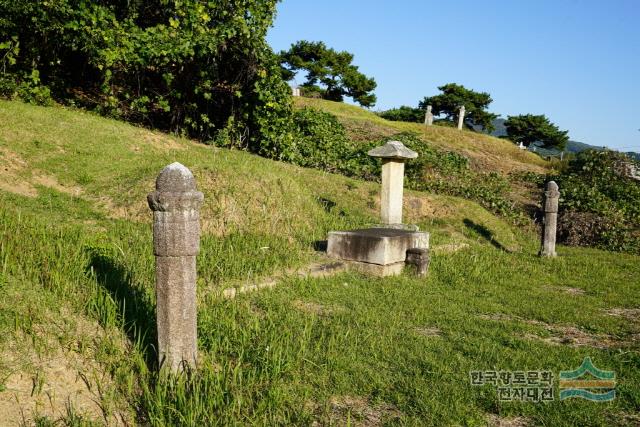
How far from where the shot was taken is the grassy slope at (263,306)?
367 centimetres

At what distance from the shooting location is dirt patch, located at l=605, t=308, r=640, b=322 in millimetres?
6400

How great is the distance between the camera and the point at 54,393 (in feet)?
11.6

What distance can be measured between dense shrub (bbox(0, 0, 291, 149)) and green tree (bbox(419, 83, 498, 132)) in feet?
113

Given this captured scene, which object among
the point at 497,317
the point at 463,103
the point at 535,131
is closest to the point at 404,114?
the point at 463,103

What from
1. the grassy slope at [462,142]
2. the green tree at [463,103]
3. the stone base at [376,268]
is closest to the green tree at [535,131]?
the green tree at [463,103]

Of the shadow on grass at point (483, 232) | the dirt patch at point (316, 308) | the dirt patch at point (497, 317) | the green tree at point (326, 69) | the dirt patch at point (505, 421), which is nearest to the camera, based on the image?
the dirt patch at point (505, 421)

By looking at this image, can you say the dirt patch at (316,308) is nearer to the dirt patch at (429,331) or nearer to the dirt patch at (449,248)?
the dirt patch at (429,331)


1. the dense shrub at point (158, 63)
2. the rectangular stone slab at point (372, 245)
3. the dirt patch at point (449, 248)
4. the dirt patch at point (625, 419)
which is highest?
the dense shrub at point (158, 63)

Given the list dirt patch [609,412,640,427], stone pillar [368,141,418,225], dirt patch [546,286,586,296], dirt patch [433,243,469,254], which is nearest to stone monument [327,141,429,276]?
stone pillar [368,141,418,225]

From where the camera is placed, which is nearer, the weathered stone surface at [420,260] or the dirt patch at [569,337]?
the dirt patch at [569,337]

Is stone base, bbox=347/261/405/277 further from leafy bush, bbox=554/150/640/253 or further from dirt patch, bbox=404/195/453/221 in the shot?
leafy bush, bbox=554/150/640/253

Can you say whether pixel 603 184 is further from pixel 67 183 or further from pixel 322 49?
pixel 322 49

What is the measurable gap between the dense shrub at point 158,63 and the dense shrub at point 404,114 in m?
30.6

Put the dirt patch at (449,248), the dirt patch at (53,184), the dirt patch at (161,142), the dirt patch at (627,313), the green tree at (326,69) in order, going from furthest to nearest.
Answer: the green tree at (326,69) → the dirt patch at (161,142) → the dirt patch at (449,248) → the dirt patch at (53,184) → the dirt patch at (627,313)
